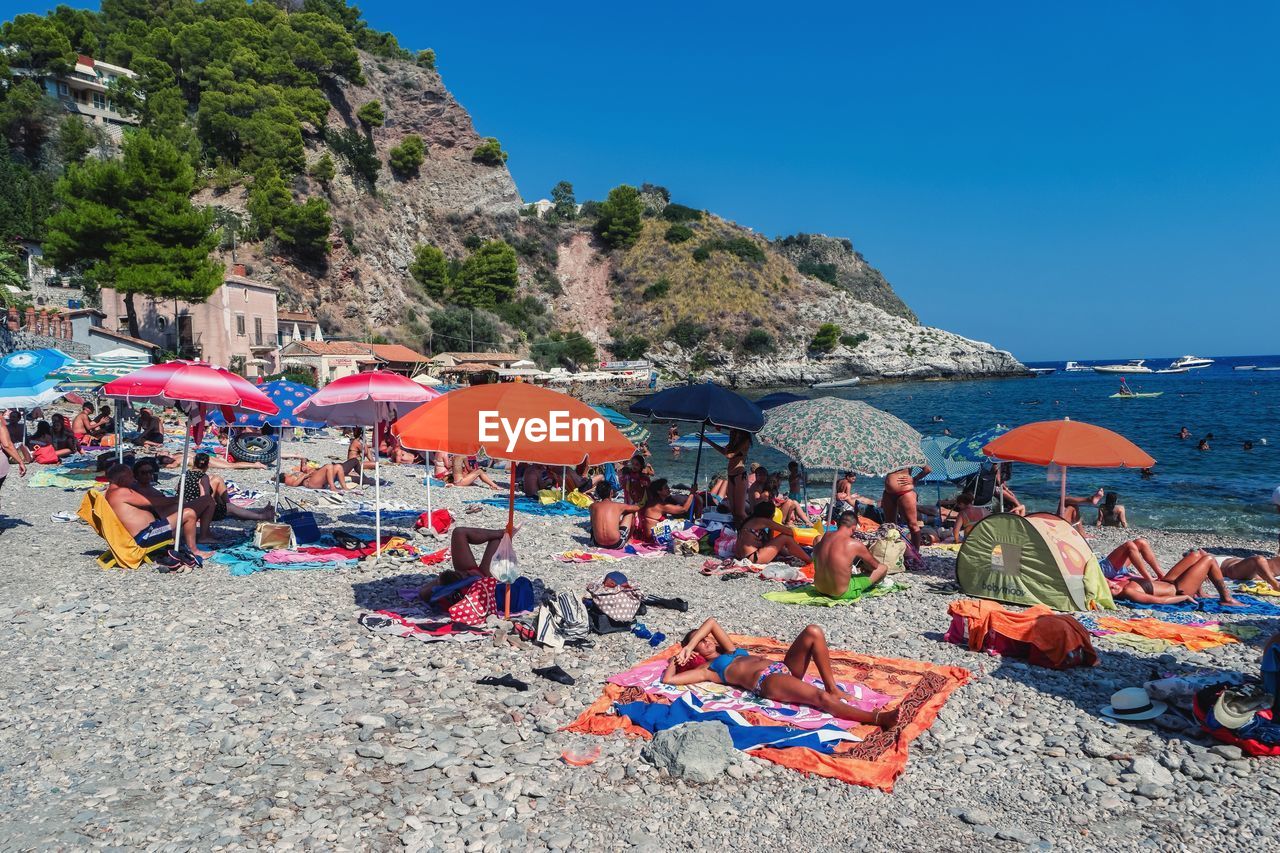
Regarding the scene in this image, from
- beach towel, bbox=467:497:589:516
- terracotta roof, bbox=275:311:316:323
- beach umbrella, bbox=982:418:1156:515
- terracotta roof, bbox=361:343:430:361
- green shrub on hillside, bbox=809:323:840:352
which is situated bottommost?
Answer: beach towel, bbox=467:497:589:516

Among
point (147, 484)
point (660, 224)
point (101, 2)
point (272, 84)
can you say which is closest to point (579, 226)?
point (660, 224)

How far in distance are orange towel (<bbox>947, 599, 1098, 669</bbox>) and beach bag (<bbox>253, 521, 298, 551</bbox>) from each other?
757 cm

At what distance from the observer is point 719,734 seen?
5117 millimetres

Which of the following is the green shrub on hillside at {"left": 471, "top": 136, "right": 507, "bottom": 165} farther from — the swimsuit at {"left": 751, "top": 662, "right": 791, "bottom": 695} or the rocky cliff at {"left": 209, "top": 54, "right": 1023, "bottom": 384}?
the swimsuit at {"left": 751, "top": 662, "right": 791, "bottom": 695}

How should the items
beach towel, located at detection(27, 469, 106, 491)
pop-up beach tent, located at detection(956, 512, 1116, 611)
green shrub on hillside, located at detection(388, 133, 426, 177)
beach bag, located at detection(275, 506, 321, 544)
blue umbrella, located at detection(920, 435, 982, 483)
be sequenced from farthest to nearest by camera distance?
green shrub on hillside, located at detection(388, 133, 426, 177) → blue umbrella, located at detection(920, 435, 982, 483) → beach towel, located at detection(27, 469, 106, 491) → beach bag, located at detection(275, 506, 321, 544) → pop-up beach tent, located at detection(956, 512, 1116, 611)

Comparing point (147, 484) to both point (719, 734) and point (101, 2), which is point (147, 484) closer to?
point (719, 734)

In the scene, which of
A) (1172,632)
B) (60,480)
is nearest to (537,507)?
(60,480)

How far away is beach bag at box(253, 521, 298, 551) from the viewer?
982cm

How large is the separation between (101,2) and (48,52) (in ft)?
63.2

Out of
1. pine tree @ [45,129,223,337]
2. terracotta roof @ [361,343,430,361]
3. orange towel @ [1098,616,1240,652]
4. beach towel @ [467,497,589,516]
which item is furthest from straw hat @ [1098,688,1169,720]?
terracotta roof @ [361,343,430,361]

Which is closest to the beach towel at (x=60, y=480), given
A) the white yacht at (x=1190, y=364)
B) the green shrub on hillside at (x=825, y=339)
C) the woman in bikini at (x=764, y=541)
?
the woman in bikini at (x=764, y=541)

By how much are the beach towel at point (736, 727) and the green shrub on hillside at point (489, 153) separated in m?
81.1

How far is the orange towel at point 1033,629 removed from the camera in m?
6.68

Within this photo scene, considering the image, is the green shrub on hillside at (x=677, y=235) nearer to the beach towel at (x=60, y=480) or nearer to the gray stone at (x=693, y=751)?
the beach towel at (x=60, y=480)
